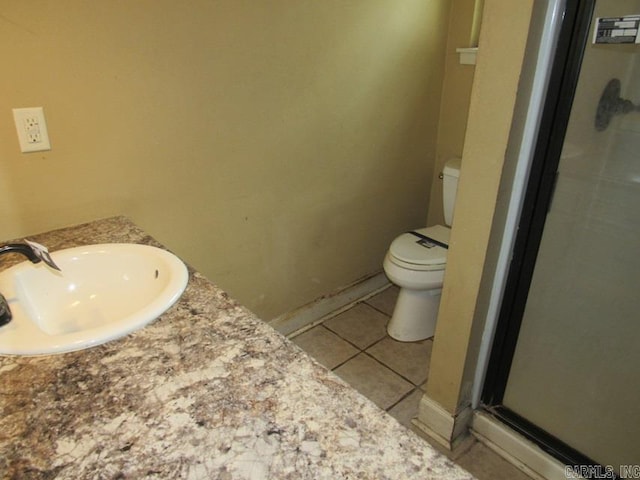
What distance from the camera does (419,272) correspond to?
80.6 inches

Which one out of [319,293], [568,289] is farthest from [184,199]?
[568,289]

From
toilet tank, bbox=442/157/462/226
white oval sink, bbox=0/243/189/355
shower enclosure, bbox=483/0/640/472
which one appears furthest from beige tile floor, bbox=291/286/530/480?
white oval sink, bbox=0/243/189/355

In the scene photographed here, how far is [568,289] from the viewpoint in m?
1.37

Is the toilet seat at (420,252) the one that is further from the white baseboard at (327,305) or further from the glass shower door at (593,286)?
the glass shower door at (593,286)

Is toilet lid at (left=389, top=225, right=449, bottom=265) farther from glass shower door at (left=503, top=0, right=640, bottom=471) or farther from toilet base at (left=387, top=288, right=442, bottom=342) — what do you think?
glass shower door at (left=503, top=0, right=640, bottom=471)

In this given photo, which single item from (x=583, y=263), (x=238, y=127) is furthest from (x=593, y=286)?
(x=238, y=127)

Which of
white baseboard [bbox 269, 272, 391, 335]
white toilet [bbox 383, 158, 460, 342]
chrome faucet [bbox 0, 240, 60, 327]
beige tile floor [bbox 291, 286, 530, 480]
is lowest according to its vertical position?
beige tile floor [bbox 291, 286, 530, 480]

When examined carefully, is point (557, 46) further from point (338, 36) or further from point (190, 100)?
point (190, 100)

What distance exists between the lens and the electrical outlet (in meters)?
1.20

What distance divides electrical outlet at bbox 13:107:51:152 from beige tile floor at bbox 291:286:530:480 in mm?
1459

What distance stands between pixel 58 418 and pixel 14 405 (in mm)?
93

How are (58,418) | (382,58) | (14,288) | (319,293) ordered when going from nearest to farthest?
(58,418)
(14,288)
(382,58)
(319,293)

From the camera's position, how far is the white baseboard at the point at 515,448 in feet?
4.93

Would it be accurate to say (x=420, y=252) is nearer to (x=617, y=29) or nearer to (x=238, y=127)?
(x=238, y=127)
